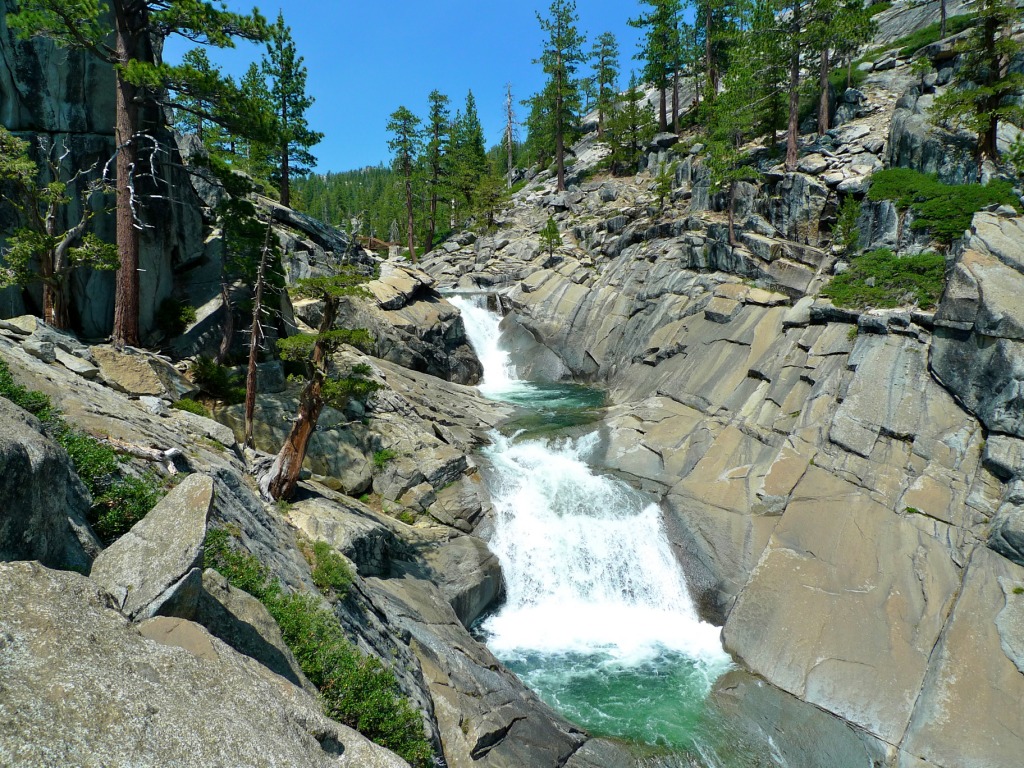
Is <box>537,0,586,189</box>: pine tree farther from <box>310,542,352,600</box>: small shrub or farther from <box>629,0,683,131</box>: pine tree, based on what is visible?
<box>310,542,352,600</box>: small shrub

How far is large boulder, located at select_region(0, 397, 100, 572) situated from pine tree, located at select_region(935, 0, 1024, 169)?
32839mm

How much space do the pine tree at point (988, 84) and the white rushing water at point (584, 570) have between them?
22293 mm

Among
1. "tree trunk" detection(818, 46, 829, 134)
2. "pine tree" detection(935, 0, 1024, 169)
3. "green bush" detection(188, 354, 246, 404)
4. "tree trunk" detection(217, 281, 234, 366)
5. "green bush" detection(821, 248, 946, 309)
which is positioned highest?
"tree trunk" detection(818, 46, 829, 134)

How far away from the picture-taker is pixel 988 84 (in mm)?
23859

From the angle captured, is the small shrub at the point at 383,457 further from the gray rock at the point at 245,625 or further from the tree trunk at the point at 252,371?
the gray rock at the point at 245,625

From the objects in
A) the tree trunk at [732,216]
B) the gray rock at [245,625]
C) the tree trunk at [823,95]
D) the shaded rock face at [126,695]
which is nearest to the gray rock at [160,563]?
the shaded rock face at [126,695]

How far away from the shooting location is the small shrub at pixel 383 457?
64.7ft

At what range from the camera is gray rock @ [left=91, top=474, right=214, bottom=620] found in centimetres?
588

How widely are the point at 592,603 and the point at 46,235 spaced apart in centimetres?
1980

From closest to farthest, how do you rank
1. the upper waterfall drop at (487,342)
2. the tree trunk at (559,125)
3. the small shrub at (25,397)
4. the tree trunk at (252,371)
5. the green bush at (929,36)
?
the small shrub at (25,397)
the tree trunk at (252,371)
the upper waterfall drop at (487,342)
the green bush at (929,36)
the tree trunk at (559,125)

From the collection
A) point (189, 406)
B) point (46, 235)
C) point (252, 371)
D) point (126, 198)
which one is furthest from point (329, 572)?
point (46, 235)

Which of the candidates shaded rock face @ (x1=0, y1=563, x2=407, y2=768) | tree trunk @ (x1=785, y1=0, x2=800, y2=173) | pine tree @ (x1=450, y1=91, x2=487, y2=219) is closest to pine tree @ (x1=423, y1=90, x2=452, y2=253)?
pine tree @ (x1=450, y1=91, x2=487, y2=219)

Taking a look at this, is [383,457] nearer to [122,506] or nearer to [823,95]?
[122,506]

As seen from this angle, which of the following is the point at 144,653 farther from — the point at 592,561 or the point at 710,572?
the point at 710,572
